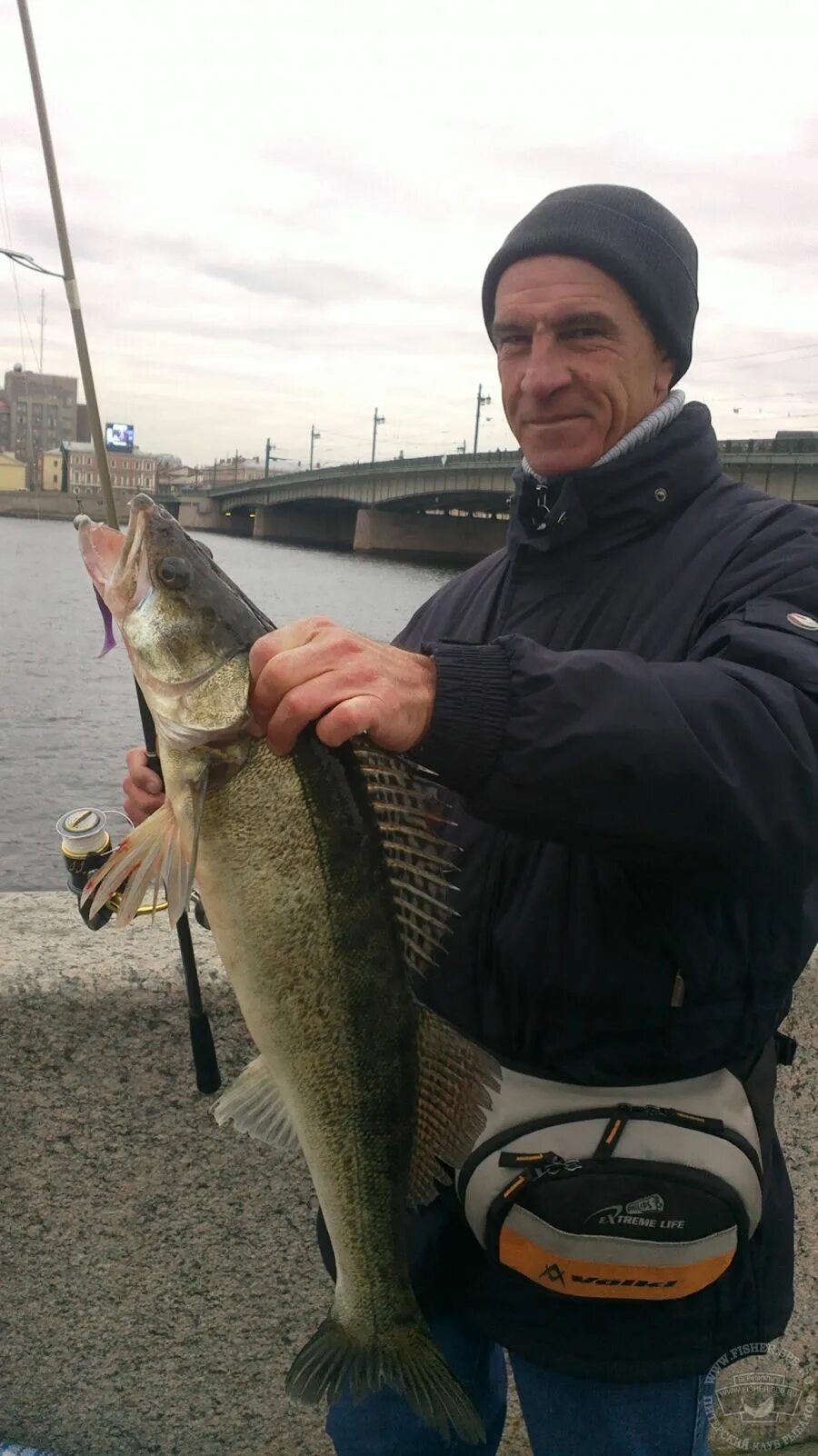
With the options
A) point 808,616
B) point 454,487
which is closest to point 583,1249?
point 808,616

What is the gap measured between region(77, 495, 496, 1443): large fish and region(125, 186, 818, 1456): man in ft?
0.52

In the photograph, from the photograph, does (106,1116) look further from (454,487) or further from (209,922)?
(454,487)

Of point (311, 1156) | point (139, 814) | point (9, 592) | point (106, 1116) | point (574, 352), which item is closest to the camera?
point (311, 1156)

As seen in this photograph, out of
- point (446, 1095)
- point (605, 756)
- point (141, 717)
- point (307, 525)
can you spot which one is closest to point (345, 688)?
point (605, 756)

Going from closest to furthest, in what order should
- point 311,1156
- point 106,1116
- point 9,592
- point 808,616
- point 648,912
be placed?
1. point 808,616
2. point 648,912
3. point 311,1156
4. point 106,1116
5. point 9,592

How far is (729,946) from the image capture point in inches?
78.5

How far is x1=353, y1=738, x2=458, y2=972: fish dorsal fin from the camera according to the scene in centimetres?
199

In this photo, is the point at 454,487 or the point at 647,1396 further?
the point at 454,487

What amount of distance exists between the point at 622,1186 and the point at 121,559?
1617 millimetres

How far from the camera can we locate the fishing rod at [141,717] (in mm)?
2680

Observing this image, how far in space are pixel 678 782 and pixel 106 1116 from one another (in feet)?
6.41

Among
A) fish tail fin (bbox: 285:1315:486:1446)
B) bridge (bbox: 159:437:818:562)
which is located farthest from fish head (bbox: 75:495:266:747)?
bridge (bbox: 159:437:818:562)

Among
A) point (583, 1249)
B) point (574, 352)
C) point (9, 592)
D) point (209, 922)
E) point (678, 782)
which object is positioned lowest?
point (9, 592)

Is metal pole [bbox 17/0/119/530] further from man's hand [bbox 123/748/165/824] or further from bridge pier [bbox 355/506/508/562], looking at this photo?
bridge pier [bbox 355/506/508/562]
